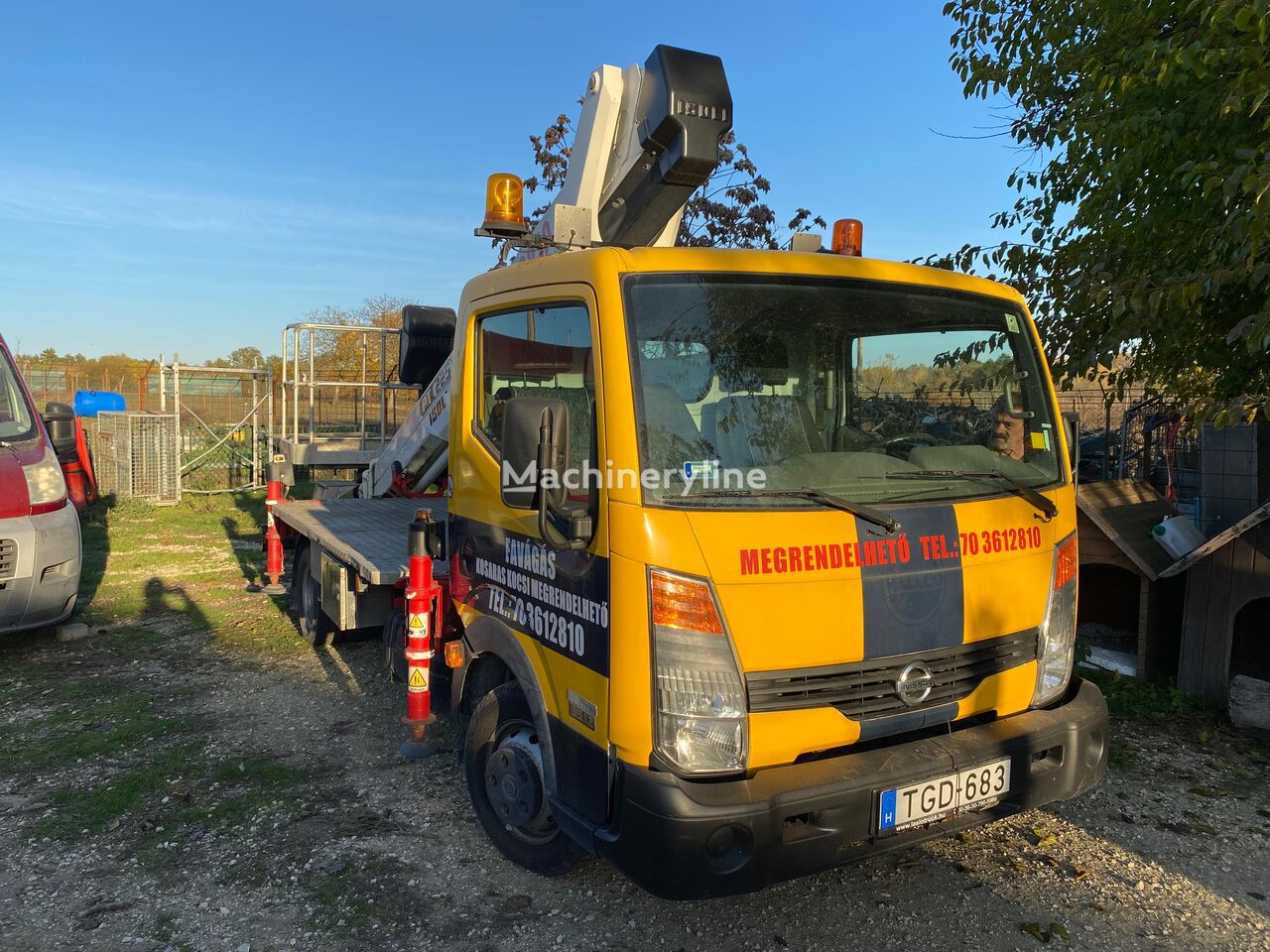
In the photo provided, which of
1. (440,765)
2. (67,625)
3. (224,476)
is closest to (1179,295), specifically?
(440,765)

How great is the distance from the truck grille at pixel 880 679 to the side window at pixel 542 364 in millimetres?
949

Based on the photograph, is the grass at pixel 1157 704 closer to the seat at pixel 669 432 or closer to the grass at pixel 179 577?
the seat at pixel 669 432

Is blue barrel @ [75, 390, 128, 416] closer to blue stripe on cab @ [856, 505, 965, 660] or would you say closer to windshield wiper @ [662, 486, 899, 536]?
windshield wiper @ [662, 486, 899, 536]

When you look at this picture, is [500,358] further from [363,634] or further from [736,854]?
[363,634]

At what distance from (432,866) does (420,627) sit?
1.02 metres

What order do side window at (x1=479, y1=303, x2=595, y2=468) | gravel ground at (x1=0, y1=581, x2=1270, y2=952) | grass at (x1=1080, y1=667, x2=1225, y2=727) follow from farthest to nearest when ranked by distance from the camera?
1. grass at (x1=1080, y1=667, x2=1225, y2=727)
2. gravel ground at (x1=0, y1=581, x2=1270, y2=952)
3. side window at (x1=479, y1=303, x2=595, y2=468)

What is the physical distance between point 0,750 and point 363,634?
269 centimetres

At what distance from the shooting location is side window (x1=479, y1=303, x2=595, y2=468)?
9.66ft

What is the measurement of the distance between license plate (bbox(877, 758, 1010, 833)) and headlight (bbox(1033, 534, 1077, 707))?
18.0 inches

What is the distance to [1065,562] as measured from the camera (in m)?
3.29

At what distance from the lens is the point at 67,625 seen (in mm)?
6777

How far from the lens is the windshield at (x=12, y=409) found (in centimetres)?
635

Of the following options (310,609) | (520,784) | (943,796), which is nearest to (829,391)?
(943,796)

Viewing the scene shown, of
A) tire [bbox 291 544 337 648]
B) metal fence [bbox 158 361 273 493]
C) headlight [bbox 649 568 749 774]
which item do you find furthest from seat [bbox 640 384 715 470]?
metal fence [bbox 158 361 273 493]
